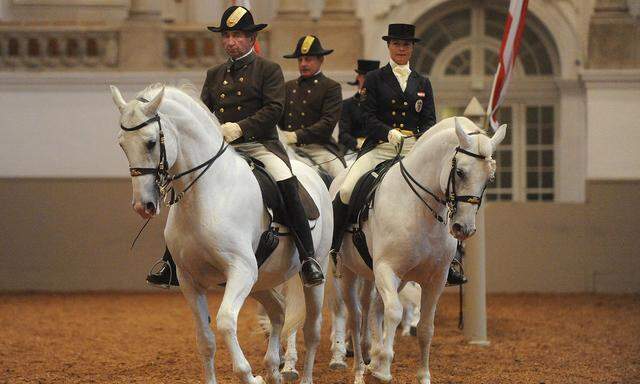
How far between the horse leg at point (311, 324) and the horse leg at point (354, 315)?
0.65 m

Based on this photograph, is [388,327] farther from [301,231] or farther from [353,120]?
[353,120]

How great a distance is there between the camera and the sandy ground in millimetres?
8984

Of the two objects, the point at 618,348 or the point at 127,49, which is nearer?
the point at 618,348

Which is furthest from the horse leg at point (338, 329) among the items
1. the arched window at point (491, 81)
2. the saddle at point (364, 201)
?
the arched window at point (491, 81)

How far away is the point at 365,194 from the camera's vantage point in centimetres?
818

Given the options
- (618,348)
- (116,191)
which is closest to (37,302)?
(116,191)

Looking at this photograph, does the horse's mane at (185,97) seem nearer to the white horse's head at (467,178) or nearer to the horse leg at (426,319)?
the white horse's head at (467,178)

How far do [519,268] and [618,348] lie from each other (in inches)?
212

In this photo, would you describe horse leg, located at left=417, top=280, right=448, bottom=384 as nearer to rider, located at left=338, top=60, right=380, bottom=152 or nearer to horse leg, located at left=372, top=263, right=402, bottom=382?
horse leg, located at left=372, top=263, right=402, bottom=382

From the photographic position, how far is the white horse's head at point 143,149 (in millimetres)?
5895

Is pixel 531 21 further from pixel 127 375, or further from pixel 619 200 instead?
pixel 127 375

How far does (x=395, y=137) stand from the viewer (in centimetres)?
815

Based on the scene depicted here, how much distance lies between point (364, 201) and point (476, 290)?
330cm

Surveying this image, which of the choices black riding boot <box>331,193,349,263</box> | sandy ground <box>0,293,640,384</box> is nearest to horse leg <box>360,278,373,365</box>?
sandy ground <box>0,293,640,384</box>
